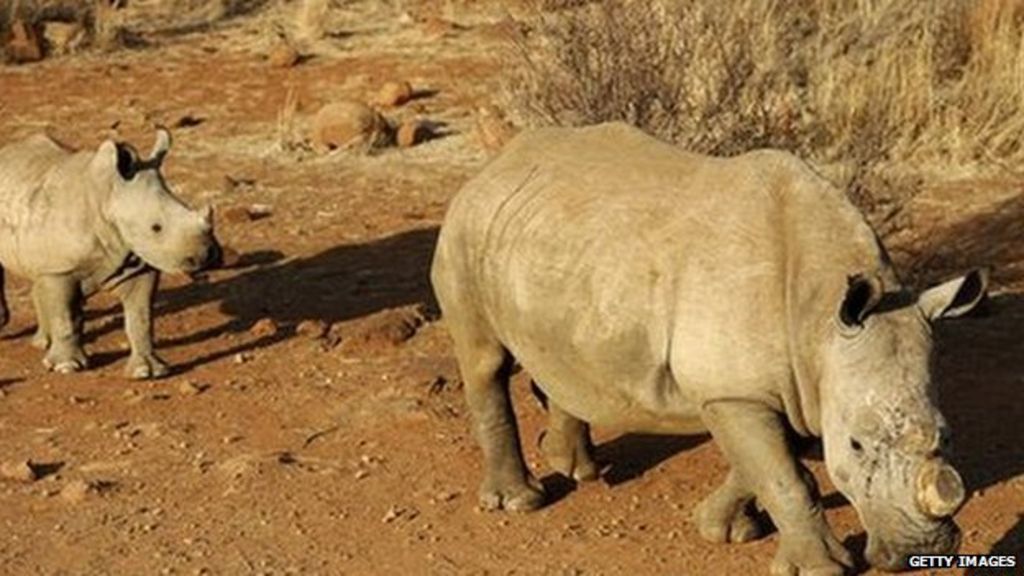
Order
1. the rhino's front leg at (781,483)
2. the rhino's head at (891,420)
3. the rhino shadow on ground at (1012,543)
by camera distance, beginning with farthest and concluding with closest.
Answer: the rhino shadow on ground at (1012,543) < the rhino's front leg at (781,483) < the rhino's head at (891,420)

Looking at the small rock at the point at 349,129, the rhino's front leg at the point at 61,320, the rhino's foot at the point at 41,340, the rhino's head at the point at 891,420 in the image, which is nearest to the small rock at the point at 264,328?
the rhino's front leg at the point at 61,320

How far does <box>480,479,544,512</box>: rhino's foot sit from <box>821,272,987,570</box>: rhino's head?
1890mm

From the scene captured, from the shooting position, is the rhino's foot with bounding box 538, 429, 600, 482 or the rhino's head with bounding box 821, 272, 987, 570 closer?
the rhino's head with bounding box 821, 272, 987, 570

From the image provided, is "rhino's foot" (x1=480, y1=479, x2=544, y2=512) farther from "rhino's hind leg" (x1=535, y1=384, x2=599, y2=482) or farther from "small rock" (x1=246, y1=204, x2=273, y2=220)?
"small rock" (x1=246, y1=204, x2=273, y2=220)

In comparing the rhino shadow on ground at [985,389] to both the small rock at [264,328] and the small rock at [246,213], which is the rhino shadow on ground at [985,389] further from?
the small rock at [246,213]

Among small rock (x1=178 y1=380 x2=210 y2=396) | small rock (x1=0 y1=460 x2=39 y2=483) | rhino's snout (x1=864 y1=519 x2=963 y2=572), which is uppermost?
rhino's snout (x1=864 y1=519 x2=963 y2=572)

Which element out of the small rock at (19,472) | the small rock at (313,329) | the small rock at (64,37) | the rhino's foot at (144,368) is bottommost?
the small rock at (64,37)

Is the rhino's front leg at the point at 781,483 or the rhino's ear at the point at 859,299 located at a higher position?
the rhino's ear at the point at 859,299

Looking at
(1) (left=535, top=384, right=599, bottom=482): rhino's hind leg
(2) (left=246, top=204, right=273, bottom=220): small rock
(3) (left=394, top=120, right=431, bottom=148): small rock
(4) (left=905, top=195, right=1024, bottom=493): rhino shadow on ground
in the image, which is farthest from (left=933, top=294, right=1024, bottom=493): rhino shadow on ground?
(3) (left=394, top=120, right=431, bottom=148): small rock

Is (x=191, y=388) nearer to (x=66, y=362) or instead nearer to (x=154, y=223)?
(x=66, y=362)

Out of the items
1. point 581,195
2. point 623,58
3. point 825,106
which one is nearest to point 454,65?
point 825,106

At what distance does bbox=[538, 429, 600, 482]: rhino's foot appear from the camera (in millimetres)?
7797

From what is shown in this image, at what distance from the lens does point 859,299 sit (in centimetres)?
578

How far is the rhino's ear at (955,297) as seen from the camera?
592cm
